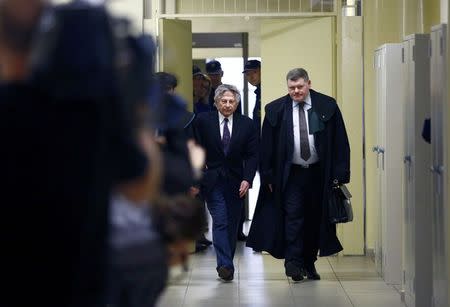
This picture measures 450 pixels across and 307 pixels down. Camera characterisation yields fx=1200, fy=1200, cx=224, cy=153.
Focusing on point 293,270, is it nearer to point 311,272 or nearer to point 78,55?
point 311,272

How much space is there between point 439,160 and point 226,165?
3.42 meters

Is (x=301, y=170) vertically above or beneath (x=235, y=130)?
beneath

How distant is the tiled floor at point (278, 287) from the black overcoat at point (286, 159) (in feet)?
1.15

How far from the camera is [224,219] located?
10344 mm

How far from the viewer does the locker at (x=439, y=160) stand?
7.00 metres

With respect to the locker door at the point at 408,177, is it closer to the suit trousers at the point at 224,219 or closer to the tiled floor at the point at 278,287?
the tiled floor at the point at 278,287

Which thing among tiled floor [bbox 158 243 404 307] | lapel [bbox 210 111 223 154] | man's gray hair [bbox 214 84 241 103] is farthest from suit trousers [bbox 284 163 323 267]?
man's gray hair [bbox 214 84 241 103]

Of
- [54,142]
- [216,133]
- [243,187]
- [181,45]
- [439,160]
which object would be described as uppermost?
[181,45]

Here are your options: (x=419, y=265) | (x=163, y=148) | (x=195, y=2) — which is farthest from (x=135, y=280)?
(x=195, y=2)

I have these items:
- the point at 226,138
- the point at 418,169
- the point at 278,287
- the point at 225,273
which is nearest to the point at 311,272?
the point at 278,287

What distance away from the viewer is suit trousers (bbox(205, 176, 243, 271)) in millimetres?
10336

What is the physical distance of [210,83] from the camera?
1393 cm

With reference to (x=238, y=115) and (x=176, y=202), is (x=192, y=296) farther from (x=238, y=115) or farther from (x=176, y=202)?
(x=176, y=202)

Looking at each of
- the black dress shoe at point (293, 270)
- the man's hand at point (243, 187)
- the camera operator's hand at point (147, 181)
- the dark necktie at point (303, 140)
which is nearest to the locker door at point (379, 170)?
the dark necktie at point (303, 140)
